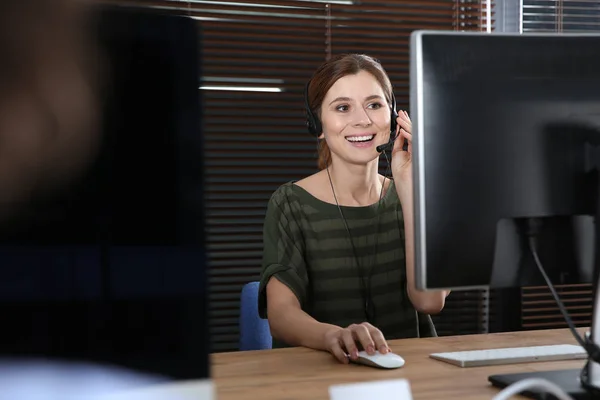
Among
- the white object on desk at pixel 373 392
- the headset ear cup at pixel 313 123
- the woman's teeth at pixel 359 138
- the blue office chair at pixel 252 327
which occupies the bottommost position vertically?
the blue office chair at pixel 252 327

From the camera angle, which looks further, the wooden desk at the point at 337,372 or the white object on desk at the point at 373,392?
the wooden desk at the point at 337,372

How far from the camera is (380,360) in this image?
1175 millimetres

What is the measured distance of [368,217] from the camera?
1.88 meters

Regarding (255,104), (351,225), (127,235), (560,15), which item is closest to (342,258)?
(351,225)

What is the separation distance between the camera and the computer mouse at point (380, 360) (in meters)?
1.16

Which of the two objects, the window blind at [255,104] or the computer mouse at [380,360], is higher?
the window blind at [255,104]

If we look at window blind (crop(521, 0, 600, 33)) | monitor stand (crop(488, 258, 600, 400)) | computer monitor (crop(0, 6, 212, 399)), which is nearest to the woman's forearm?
monitor stand (crop(488, 258, 600, 400))

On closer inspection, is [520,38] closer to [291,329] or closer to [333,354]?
[333,354]

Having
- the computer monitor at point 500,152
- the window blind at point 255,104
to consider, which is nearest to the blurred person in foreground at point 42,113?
the computer monitor at point 500,152

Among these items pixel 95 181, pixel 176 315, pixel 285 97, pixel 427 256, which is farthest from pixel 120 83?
pixel 285 97

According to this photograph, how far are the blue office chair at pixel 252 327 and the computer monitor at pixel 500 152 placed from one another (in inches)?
35.2

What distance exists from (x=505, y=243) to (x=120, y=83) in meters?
0.58

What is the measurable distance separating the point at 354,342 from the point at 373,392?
49 cm

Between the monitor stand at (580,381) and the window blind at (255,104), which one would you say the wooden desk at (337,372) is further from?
the window blind at (255,104)
